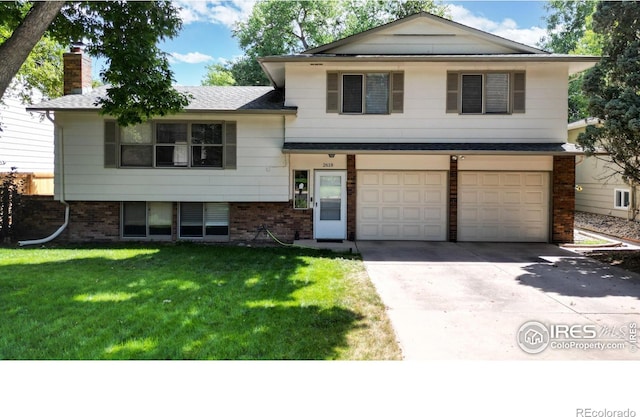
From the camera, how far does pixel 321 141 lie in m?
12.2

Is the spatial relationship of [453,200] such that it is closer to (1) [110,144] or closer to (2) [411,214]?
(2) [411,214]

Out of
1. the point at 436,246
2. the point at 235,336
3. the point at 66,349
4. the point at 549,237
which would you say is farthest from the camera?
the point at 549,237

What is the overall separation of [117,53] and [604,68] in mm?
10746

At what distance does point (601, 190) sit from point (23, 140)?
24041 mm

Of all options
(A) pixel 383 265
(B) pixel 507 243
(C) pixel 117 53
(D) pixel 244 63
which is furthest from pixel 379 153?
(D) pixel 244 63

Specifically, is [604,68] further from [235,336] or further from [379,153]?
[235,336]

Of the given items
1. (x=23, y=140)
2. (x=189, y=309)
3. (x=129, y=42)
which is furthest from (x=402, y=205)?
(x=23, y=140)

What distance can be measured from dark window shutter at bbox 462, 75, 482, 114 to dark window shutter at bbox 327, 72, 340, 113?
11.9 feet

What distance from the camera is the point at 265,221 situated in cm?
1236

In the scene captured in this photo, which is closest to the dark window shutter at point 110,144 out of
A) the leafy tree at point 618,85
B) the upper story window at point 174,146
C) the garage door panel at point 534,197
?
the upper story window at point 174,146

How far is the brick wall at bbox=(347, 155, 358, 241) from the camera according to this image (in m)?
12.3

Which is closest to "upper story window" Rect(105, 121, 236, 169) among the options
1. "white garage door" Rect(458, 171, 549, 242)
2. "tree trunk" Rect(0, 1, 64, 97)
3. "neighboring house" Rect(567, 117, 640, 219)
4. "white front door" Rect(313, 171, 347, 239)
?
"white front door" Rect(313, 171, 347, 239)

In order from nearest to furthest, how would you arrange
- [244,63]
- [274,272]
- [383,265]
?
[274,272]
[383,265]
[244,63]

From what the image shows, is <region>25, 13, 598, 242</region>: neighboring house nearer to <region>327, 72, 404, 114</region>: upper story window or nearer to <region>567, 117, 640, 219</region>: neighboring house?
<region>327, 72, 404, 114</region>: upper story window
